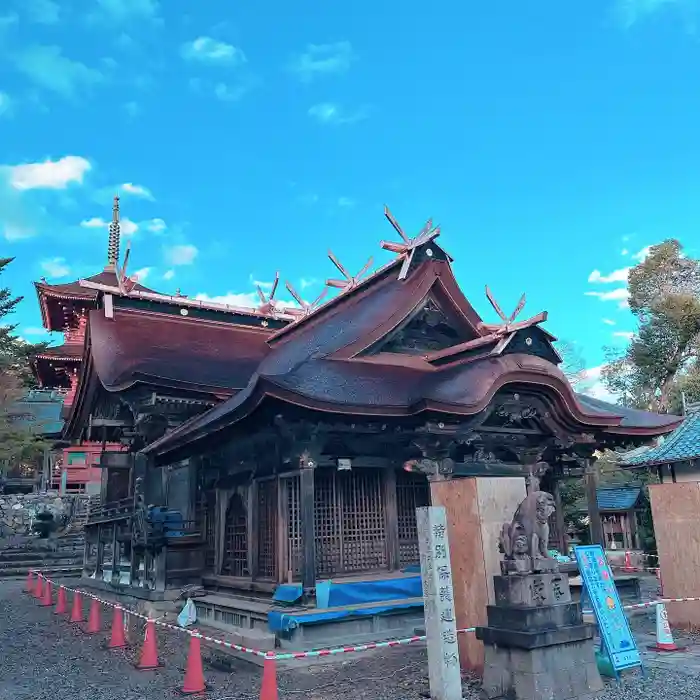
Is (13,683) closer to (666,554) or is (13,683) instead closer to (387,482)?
(387,482)

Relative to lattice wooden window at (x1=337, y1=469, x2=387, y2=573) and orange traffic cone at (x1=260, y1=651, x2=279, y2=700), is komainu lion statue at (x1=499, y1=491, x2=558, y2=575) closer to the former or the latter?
orange traffic cone at (x1=260, y1=651, x2=279, y2=700)

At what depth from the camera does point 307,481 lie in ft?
33.7

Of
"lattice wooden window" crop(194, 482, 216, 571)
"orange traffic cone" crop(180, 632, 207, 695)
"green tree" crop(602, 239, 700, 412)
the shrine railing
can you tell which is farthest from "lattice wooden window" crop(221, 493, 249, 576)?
"green tree" crop(602, 239, 700, 412)

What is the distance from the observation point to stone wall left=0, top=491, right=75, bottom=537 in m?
31.2

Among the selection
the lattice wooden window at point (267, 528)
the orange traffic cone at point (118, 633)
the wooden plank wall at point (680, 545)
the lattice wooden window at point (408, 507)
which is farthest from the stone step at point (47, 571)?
the wooden plank wall at point (680, 545)

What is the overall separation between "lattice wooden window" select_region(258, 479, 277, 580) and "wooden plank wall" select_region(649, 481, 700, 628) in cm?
672

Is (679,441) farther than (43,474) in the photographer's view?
No

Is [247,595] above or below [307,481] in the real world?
below

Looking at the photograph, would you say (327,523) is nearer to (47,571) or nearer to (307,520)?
(307,520)

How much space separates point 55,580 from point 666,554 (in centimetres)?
1985

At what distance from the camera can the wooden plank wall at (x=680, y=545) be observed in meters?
10.4

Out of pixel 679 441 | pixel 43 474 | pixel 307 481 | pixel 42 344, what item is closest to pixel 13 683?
pixel 307 481

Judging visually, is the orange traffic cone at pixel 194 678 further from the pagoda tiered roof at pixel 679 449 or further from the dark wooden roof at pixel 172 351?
the pagoda tiered roof at pixel 679 449

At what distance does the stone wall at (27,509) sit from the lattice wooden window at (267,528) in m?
22.1
